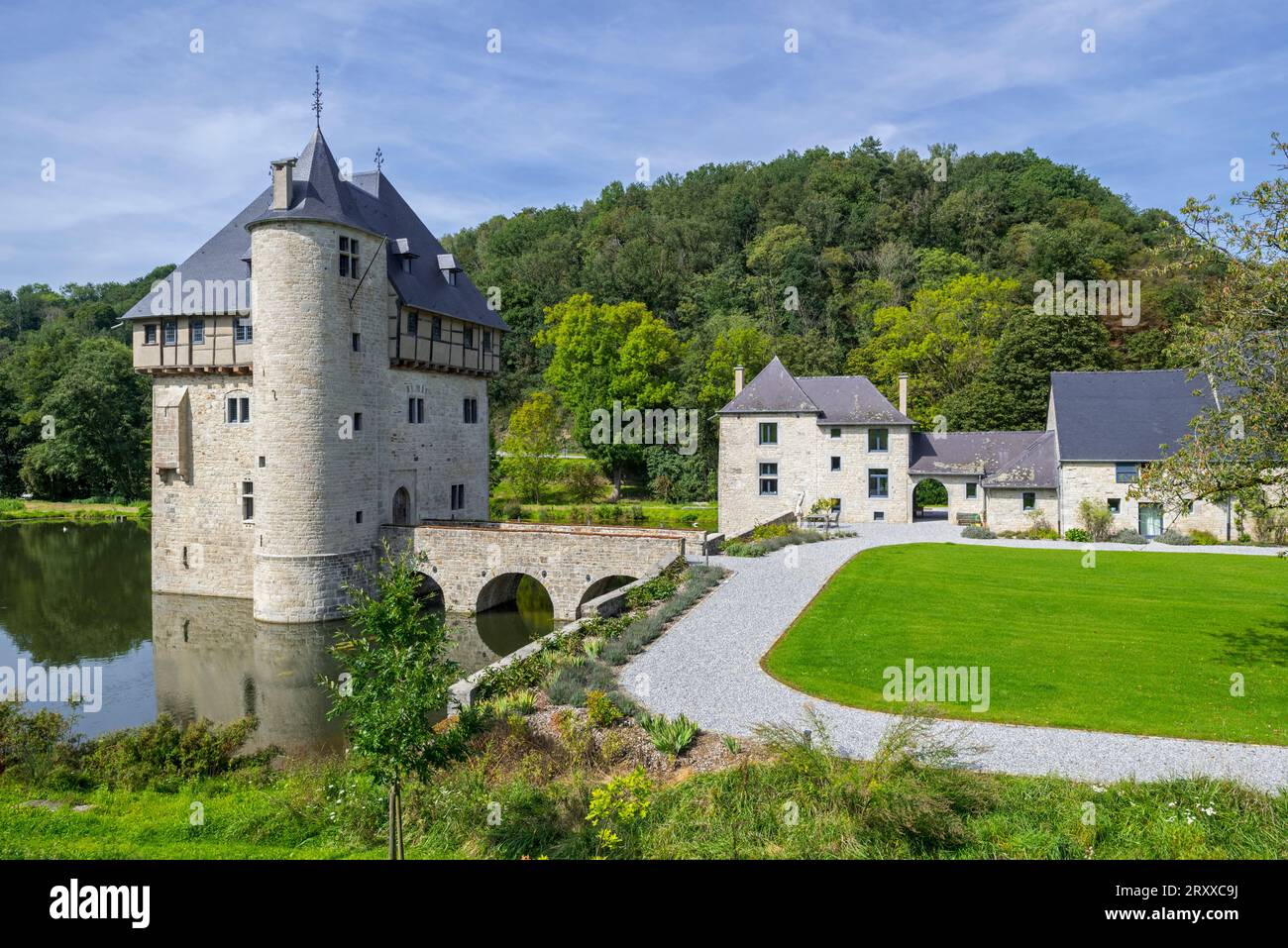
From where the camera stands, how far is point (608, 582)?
27141 mm

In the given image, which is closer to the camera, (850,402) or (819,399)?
(850,402)

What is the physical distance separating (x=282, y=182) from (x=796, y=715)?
67.1 ft

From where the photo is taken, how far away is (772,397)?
1374 inches

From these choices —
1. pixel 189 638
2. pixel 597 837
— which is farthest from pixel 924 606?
pixel 189 638

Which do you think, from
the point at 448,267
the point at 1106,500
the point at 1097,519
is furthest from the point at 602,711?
the point at 1106,500

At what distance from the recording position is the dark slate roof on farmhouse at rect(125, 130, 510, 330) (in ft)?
78.1

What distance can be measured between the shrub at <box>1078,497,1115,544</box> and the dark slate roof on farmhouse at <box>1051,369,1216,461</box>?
5.49 feet

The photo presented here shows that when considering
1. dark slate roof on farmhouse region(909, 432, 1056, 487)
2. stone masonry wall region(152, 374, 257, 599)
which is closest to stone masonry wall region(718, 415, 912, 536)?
dark slate roof on farmhouse region(909, 432, 1056, 487)

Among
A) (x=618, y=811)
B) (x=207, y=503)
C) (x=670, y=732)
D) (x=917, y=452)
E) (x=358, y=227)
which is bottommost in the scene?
(x=618, y=811)

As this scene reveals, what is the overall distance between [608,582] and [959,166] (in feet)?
183

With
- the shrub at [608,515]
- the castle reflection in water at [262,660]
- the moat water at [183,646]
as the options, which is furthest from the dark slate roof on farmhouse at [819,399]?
the castle reflection in water at [262,660]

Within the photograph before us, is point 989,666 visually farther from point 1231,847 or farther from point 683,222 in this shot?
point 683,222

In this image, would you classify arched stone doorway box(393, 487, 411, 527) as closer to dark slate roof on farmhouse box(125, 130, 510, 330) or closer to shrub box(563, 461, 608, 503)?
dark slate roof on farmhouse box(125, 130, 510, 330)

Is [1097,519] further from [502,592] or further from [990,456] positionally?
[502,592]
